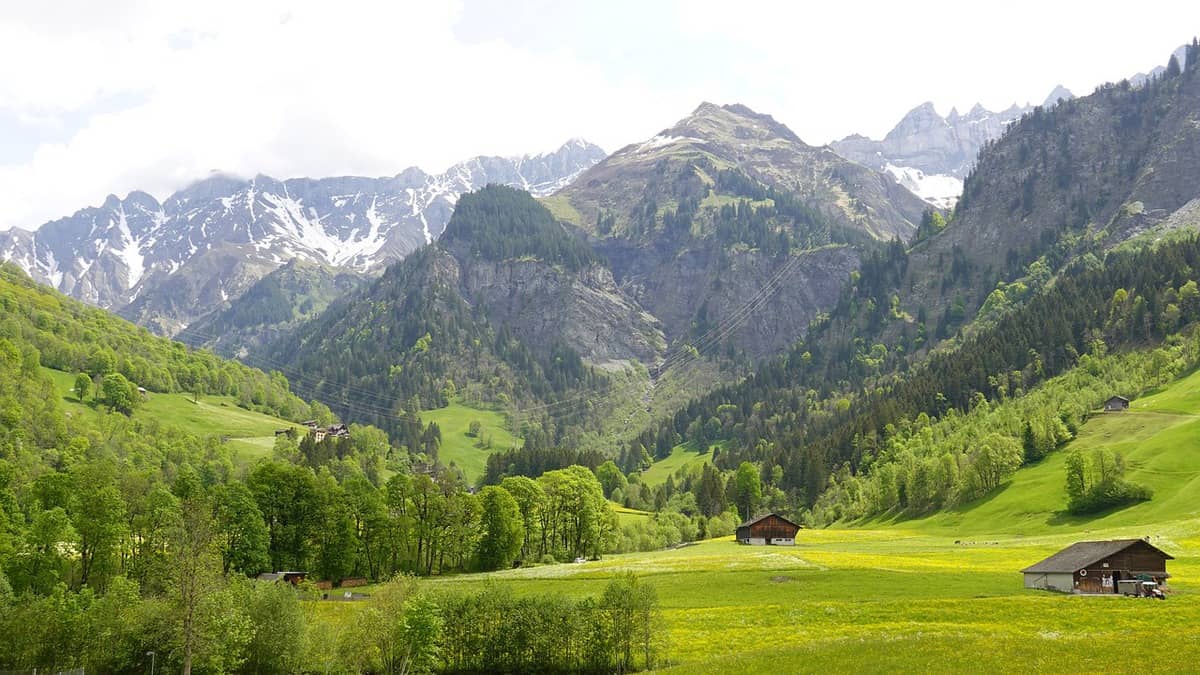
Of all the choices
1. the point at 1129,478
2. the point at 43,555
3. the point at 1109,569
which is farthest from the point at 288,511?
the point at 1129,478

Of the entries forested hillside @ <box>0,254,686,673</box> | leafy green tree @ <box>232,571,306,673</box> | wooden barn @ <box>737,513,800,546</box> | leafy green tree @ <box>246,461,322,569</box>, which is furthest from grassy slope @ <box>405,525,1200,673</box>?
wooden barn @ <box>737,513,800,546</box>

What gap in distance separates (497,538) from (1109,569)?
73481 millimetres

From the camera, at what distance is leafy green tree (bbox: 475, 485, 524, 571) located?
119750 millimetres

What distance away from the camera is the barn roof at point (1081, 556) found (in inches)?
3000

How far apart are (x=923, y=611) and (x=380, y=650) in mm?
43034

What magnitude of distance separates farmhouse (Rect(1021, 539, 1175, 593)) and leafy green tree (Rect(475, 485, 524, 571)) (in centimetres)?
6709

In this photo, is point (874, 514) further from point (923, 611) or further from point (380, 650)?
point (380, 650)

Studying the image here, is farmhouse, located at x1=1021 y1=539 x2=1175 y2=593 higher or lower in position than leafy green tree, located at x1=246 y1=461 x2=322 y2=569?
lower

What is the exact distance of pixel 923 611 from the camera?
228 feet

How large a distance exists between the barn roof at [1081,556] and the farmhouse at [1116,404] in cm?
9903

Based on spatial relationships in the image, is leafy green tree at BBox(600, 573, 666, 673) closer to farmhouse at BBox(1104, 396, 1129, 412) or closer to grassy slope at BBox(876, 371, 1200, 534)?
grassy slope at BBox(876, 371, 1200, 534)

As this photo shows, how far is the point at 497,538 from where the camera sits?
393 feet

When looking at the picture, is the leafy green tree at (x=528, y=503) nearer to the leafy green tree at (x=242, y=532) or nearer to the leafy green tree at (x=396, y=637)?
the leafy green tree at (x=242, y=532)

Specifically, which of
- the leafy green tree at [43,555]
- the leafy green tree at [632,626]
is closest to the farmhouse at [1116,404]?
the leafy green tree at [632,626]
